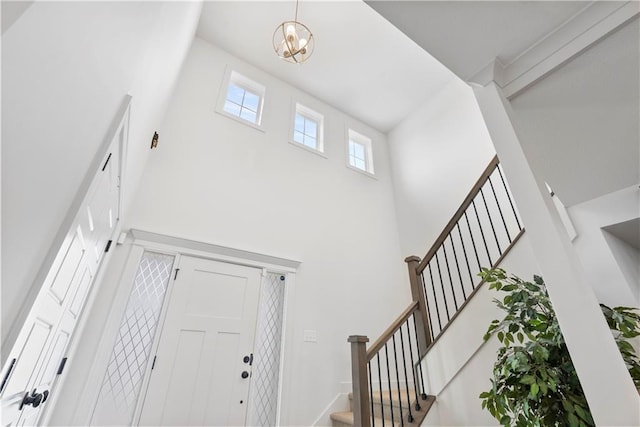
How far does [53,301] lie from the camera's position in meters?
1.31

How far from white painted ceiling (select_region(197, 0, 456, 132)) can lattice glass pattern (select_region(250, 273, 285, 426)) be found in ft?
11.9

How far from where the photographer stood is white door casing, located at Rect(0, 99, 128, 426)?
1.07 meters

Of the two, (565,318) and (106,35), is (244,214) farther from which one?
(565,318)

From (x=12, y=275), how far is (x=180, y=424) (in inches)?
105

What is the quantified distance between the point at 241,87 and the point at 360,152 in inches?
99.9

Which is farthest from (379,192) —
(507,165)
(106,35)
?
(106,35)

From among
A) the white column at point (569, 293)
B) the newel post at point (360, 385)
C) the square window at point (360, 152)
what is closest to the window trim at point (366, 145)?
the square window at point (360, 152)

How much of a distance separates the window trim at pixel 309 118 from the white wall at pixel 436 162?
1661 mm

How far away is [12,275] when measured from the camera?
2.45ft

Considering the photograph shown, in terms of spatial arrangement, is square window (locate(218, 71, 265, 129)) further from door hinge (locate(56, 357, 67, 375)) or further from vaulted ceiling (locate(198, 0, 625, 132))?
door hinge (locate(56, 357, 67, 375))

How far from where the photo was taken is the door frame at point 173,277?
8.47 feet

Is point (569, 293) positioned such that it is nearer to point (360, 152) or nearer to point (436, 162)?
point (436, 162)

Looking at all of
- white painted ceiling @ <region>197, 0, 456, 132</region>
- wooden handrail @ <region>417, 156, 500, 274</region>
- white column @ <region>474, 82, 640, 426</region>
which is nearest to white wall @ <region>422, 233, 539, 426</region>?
wooden handrail @ <region>417, 156, 500, 274</region>

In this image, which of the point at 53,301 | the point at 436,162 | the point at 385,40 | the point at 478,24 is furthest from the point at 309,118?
the point at 53,301
